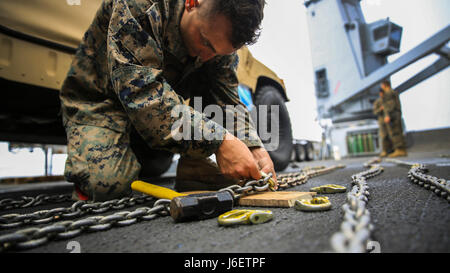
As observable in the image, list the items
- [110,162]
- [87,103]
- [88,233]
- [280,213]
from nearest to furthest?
[88,233] → [280,213] → [110,162] → [87,103]

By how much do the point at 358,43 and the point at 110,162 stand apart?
1137 cm

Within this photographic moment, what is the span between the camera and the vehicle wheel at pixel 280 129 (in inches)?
105

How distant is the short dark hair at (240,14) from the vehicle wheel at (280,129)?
1.55 metres

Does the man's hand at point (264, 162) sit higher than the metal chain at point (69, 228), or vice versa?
the man's hand at point (264, 162)

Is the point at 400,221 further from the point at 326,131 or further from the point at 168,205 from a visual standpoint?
the point at 326,131

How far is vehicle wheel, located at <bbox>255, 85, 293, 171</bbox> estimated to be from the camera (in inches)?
105

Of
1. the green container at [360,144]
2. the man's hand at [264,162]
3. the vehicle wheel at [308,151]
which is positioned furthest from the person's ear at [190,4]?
the green container at [360,144]

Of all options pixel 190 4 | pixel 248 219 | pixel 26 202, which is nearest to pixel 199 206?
pixel 248 219

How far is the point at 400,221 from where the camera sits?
0.59 meters

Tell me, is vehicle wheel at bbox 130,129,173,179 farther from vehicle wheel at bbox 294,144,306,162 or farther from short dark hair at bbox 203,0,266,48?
vehicle wheel at bbox 294,144,306,162

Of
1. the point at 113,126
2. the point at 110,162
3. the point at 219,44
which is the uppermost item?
the point at 219,44

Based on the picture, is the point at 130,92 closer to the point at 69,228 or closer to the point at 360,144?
the point at 69,228

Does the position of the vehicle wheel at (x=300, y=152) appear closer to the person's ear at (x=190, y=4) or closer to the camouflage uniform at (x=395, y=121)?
the camouflage uniform at (x=395, y=121)

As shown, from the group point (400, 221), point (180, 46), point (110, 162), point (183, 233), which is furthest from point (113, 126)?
point (400, 221)
